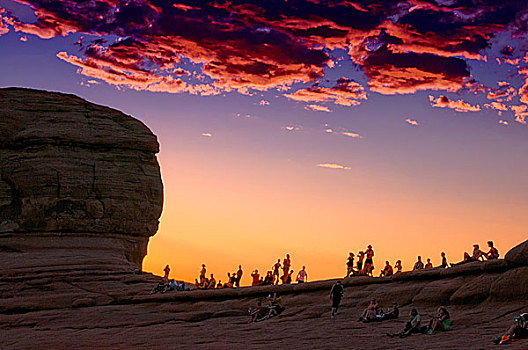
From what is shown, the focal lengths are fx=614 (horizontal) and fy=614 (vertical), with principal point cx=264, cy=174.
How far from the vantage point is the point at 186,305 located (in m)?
36.8

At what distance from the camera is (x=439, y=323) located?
21.8 metres

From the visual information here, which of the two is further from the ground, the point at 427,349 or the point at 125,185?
the point at 125,185

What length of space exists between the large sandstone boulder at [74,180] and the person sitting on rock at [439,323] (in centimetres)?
2911

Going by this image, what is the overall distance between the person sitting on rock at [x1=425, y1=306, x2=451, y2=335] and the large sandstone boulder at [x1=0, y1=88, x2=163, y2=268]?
1146 inches

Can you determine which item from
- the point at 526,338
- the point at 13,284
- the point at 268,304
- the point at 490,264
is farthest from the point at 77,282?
the point at 526,338

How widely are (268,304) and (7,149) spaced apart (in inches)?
1227

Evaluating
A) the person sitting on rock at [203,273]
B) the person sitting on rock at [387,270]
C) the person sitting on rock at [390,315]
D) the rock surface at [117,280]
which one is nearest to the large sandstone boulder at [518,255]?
the rock surface at [117,280]

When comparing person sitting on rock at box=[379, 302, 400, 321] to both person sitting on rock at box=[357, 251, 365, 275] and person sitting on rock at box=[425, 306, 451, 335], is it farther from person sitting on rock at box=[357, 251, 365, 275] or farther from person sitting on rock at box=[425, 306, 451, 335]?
person sitting on rock at box=[357, 251, 365, 275]

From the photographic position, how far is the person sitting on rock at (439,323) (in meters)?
21.7

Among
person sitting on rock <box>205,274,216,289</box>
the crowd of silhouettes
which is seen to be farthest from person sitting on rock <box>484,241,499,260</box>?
person sitting on rock <box>205,274,216,289</box>

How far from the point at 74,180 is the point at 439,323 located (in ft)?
119

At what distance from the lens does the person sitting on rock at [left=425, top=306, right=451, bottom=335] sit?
21.7 metres

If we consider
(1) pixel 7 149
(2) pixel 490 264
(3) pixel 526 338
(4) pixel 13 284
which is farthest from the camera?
(1) pixel 7 149

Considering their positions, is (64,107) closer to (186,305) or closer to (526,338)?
(186,305)
